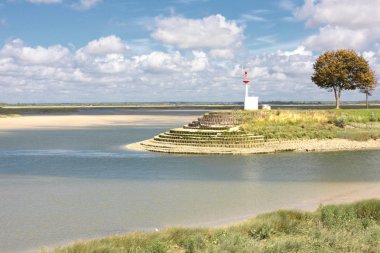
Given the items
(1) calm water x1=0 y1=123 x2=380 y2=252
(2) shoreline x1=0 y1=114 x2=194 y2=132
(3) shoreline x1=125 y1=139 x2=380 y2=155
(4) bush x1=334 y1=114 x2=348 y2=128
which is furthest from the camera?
(2) shoreline x1=0 y1=114 x2=194 y2=132

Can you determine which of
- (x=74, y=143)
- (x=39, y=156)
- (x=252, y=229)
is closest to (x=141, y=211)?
(x=252, y=229)

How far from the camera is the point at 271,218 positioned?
14477mm

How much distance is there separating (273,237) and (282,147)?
28.1 m

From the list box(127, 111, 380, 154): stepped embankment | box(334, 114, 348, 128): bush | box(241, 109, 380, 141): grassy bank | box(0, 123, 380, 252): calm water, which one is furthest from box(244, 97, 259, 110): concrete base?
box(0, 123, 380, 252): calm water

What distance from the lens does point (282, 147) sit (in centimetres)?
4038

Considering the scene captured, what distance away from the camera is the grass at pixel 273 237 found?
1134 cm

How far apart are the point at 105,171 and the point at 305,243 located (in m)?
19.7

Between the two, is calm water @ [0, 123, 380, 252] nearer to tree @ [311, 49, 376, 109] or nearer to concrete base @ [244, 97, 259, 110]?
concrete base @ [244, 97, 259, 110]

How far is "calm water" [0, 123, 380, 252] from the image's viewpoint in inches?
629

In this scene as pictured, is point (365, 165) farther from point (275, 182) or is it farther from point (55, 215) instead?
point (55, 215)

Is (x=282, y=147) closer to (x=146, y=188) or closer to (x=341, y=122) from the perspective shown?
(x=341, y=122)

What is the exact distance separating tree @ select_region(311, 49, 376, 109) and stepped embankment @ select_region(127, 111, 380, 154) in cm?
1898

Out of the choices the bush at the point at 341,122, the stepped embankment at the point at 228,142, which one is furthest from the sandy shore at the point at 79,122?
the bush at the point at 341,122

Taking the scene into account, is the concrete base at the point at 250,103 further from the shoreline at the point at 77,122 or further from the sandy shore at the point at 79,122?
the shoreline at the point at 77,122
